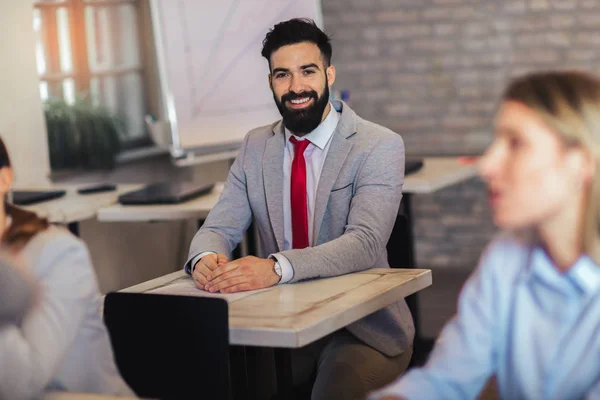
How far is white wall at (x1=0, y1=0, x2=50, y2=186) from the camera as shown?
3953 mm

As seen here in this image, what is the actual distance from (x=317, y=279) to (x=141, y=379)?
1.70 feet

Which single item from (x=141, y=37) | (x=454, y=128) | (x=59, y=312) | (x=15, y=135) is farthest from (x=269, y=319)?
(x=454, y=128)

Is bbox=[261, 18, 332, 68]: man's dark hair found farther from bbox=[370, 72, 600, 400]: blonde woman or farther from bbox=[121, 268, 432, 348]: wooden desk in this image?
bbox=[370, 72, 600, 400]: blonde woman

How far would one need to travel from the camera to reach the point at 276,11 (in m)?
4.66

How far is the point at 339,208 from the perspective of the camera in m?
2.55

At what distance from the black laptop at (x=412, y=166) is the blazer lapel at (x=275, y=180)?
1331 millimetres

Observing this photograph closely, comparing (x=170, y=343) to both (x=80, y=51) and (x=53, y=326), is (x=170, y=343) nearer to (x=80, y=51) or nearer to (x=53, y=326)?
(x=53, y=326)

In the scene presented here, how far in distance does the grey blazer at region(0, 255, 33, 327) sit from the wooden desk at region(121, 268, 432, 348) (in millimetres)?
462

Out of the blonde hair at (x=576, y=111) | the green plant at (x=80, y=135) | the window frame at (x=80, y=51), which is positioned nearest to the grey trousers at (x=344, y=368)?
the blonde hair at (x=576, y=111)

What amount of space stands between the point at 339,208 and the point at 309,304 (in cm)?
56

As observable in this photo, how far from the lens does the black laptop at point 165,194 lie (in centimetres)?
360

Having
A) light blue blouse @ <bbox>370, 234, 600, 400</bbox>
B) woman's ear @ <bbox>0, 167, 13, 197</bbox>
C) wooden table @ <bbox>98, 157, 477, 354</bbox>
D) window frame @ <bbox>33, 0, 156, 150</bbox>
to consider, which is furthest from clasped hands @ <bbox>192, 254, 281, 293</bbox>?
window frame @ <bbox>33, 0, 156, 150</bbox>

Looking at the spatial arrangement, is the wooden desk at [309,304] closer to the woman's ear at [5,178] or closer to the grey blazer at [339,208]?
the grey blazer at [339,208]

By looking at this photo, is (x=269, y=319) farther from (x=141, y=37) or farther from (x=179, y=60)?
(x=141, y=37)
